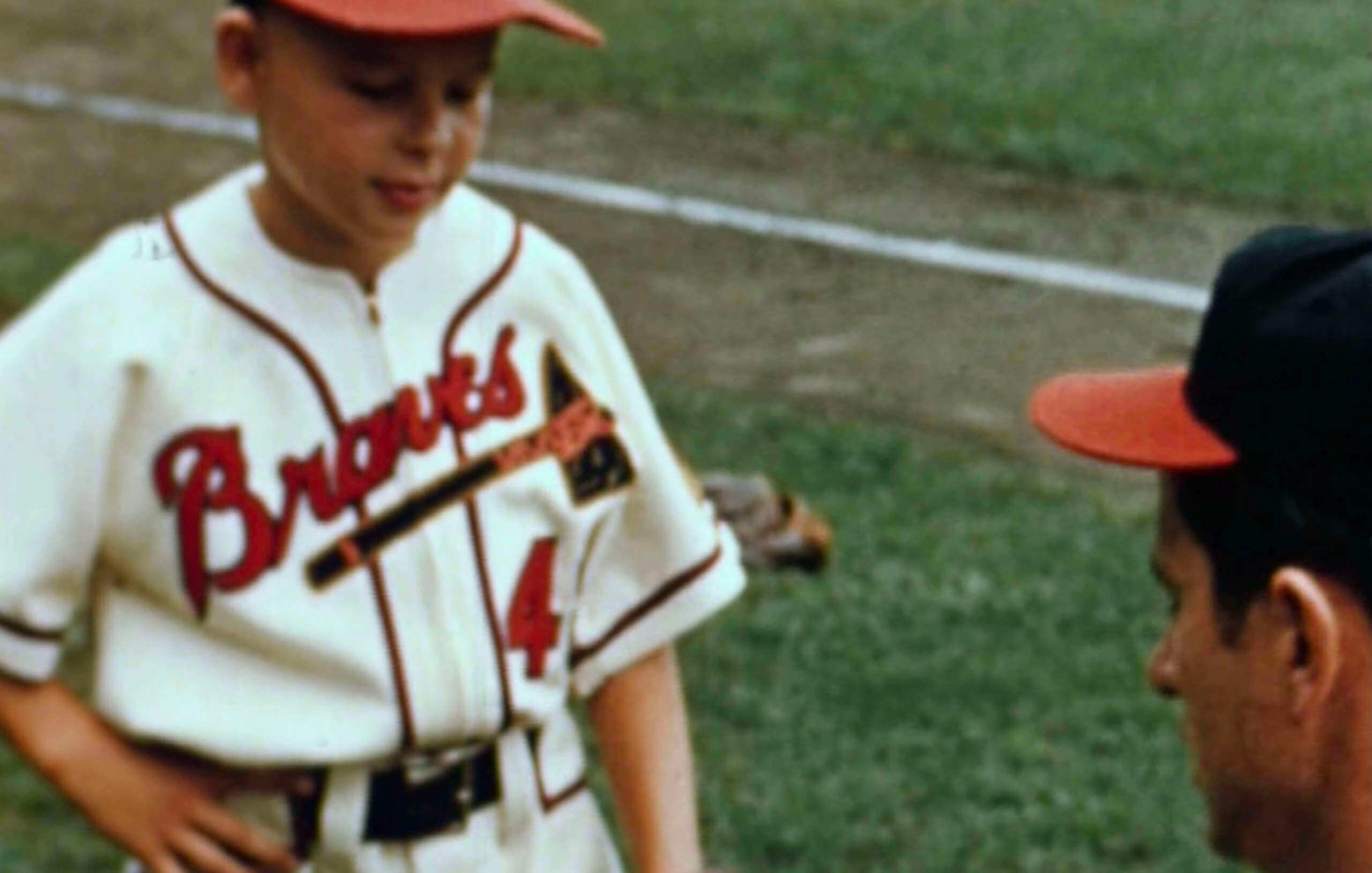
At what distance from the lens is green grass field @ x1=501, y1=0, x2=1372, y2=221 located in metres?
9.07

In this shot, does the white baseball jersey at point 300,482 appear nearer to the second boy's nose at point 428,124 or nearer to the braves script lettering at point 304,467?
the braves script lettering at point 304,467

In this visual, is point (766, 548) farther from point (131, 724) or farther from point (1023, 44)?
point (1023, 44)

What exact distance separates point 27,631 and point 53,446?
222 mm

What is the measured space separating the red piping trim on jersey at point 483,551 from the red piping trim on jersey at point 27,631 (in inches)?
17.9

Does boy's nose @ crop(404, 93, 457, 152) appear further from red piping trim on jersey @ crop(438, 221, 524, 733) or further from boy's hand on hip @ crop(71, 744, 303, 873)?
boy's hand on hip @ crop(71, 744, 303, 873)

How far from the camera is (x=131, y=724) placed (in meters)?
3.44

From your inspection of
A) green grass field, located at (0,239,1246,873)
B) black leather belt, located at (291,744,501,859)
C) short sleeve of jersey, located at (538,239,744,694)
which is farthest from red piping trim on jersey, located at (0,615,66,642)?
green grass field, located at (0,239,1246,873)

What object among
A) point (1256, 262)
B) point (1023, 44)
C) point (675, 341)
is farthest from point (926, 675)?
point (1023, 44)

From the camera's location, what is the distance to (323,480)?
11.2ft

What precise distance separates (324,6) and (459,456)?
518 millimetres

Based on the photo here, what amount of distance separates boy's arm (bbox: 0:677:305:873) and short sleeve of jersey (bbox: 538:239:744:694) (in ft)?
1.34

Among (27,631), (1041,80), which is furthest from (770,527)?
(1041,80)

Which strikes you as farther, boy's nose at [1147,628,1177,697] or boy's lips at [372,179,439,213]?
boy's lips at [372,179,439,213]

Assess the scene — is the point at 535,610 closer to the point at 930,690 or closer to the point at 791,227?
the point at 930,690
